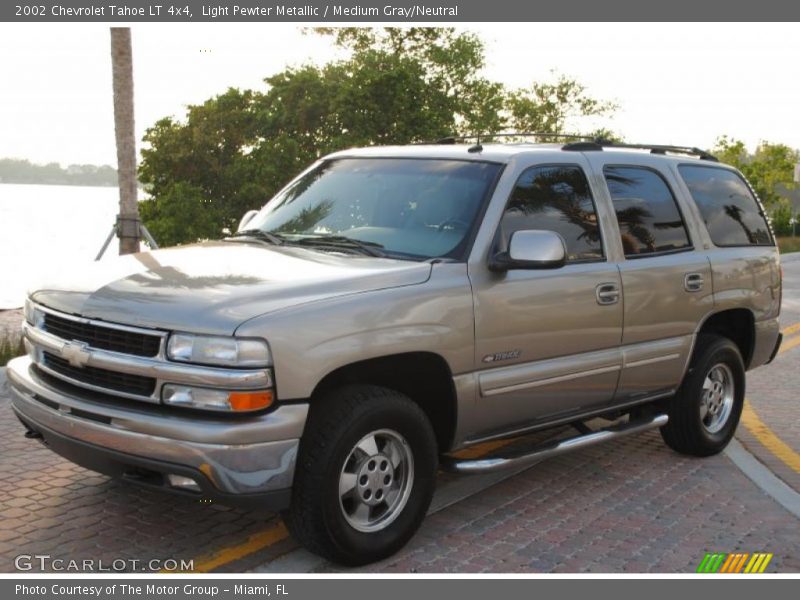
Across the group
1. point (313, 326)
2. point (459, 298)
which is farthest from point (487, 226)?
point (313, 326)

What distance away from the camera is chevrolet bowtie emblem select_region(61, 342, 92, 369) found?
4.46 meters

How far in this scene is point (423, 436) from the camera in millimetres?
4746

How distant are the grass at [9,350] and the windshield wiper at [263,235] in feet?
11.2

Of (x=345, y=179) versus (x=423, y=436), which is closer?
(x=423, y=436)

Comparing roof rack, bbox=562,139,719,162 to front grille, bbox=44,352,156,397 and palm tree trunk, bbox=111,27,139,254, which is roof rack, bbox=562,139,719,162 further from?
palm tree trunk, bbox=111,27,139,254

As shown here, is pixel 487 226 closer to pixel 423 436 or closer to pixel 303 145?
pixel 423 436

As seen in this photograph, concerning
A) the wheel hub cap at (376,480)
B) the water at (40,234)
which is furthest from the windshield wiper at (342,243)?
the water at (40,234)

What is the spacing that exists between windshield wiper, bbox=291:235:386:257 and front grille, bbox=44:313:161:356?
4.45 ft

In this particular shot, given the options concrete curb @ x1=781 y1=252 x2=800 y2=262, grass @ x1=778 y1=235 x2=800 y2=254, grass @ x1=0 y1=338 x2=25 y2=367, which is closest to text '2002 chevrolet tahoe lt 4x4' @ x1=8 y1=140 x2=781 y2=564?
grass @ x1=0 y1=338 x2=25 y2=367

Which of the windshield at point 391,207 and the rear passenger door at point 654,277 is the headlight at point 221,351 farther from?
the rear passenger door at point 654,277

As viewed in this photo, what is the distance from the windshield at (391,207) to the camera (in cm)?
527

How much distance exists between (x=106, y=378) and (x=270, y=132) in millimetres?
34296

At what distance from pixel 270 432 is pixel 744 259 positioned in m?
4.20

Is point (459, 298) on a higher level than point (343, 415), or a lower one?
higher
